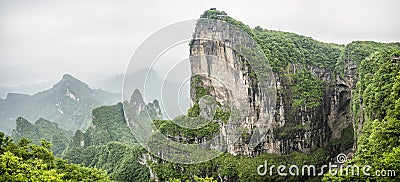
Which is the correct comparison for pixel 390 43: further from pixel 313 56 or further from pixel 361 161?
pixel 361 161

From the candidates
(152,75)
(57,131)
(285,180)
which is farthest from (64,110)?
(152,75)

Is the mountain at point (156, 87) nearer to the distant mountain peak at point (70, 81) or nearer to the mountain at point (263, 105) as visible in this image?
the mountain at point (263, 105)

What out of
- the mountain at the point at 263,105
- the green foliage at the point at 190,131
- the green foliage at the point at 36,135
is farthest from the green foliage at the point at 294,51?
the green foliage at the point at 36,135

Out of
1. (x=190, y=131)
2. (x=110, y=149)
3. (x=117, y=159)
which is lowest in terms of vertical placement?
(x=117, y=159)

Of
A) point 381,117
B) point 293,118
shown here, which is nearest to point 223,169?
point 293,118

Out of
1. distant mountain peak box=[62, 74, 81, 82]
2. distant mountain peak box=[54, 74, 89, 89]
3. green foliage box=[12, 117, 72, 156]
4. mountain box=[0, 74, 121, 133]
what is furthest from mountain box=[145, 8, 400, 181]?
distant mountain peak box=[62, 74, 81, 82]

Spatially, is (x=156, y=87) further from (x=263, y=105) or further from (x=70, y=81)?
(x=70, y=81)

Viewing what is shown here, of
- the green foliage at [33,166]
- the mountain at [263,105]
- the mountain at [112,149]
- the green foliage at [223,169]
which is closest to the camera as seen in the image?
the green foliage at [33,166]
